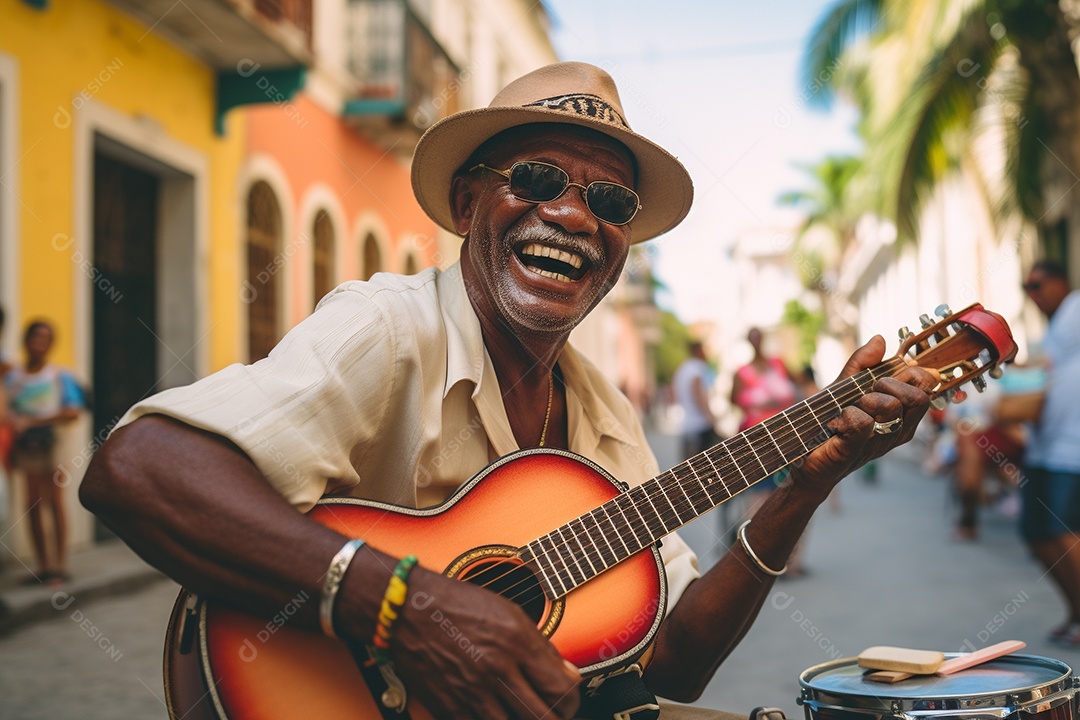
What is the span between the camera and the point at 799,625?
6340 millimetres

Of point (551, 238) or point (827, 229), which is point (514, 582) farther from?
point (827, 229)

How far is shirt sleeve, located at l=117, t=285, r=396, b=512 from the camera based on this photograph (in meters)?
1.73

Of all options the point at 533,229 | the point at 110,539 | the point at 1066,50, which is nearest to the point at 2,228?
the point at 110,539

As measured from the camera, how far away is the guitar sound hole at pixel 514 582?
1.91 meters

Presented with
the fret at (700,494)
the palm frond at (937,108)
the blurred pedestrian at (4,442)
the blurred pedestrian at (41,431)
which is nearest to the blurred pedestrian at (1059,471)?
the fret at (700,494)

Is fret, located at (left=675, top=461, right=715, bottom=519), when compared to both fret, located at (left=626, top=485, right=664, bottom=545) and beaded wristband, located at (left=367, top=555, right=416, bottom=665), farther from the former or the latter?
beaded wristband, located at (left=367, top=555, right=416, bottom=665)

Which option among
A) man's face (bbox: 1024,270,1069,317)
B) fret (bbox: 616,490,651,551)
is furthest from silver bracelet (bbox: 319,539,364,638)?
man's face (bbox: 1024,270,1069,317)

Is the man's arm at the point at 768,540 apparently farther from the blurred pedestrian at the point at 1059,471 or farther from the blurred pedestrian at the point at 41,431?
the blurred pedestrian at the point at 41,431

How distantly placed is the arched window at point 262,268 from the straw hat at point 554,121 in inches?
345

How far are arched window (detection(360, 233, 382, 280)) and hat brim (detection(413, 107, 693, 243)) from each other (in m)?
11.7

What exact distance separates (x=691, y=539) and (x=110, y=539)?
5.51 metres

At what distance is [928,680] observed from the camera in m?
1.86

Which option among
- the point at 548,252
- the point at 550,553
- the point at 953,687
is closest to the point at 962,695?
the point at 953,687

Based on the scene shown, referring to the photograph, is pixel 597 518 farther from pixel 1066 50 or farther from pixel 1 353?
pixel 1066 50
